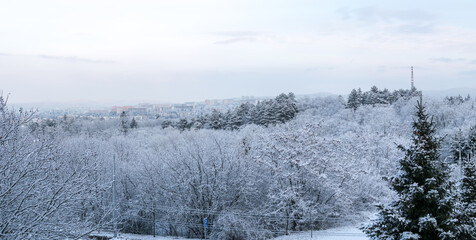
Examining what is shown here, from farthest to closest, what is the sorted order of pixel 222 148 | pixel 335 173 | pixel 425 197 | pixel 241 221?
1. pixel 222 148
2. pixel 335 173
3. pixel 241 221
4. pixel 425 197

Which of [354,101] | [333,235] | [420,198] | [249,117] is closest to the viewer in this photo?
[420,198]

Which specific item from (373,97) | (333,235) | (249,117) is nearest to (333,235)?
(333,235)

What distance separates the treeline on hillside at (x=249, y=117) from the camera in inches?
2064

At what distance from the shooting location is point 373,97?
62.7 metres

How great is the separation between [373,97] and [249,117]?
2272cm

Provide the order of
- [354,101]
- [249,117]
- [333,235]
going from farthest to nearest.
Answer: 1. [354,101]
2. [249,117]
3. [333,235]

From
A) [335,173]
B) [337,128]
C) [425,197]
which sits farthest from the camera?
[337,128]

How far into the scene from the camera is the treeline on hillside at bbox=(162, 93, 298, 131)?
52428 mm

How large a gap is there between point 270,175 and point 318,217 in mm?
3684

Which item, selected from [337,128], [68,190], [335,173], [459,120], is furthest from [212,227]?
[459,120]

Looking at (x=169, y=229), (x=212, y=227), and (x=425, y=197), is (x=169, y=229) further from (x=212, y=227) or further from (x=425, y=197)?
(x=425, y=197)

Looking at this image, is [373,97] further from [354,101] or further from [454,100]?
[454,100]

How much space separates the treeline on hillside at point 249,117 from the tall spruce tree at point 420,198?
41.5m

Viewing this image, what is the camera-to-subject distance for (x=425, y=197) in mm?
7957
